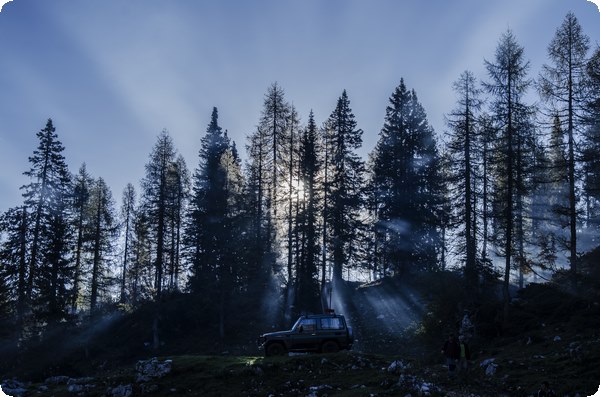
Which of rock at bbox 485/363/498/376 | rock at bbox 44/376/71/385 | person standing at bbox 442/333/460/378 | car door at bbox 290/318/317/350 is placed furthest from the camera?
rock at bbox 44/376/71/385

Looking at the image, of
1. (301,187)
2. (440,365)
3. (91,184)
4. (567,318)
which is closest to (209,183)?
(301,187)

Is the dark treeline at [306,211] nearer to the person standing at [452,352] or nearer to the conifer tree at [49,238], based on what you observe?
the conifer tree at [49,238]

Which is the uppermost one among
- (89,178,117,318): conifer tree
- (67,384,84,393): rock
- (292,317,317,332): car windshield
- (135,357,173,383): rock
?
(89,178,117,318): conifer tree

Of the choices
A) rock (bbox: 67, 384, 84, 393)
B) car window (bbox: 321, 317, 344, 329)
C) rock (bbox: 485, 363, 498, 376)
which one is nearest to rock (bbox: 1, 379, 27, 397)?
rock (bbox: 67, 384, 84, 393)

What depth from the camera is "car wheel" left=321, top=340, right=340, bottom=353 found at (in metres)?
24.1

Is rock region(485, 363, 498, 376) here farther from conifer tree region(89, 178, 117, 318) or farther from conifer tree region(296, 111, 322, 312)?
conifer tree region(89, 178, 117, 318)

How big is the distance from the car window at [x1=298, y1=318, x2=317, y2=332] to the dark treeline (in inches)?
426

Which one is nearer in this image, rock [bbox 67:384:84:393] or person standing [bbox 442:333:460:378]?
person standing [bbox 442:333:460:378]

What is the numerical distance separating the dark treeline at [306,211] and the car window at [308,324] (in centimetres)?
1083

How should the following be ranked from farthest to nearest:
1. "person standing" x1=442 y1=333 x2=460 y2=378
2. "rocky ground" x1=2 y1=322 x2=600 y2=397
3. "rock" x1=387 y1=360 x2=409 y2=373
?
"rock" x1=387 y1=360 x2=409 y2=373 → "person standing" x1=442 y1=333 x2=460 y2=378 → "rocky ground" x1=2 y1=322 x2=600 y2=397

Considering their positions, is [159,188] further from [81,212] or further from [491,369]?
[491,369]

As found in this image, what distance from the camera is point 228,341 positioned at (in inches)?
1469

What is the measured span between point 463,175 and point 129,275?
137 ft

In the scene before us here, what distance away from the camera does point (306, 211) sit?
138 ft
